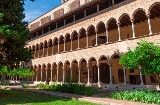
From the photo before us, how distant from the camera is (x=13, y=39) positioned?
14367 millimetres

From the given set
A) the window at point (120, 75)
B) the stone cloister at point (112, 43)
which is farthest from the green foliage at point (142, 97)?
the window at point (120, 75)

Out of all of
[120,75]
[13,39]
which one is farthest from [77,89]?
[120,75]

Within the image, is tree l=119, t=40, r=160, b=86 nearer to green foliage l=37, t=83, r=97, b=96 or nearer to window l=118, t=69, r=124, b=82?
green foliage l=37, t=83, r=97, b=96

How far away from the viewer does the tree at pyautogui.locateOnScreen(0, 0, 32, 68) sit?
14703 millimetres

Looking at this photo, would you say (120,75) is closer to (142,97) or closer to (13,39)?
(142,97)

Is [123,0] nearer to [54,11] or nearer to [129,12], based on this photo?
[129,12]

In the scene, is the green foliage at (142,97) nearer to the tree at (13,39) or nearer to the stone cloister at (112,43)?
the stone cloister at (112,43)

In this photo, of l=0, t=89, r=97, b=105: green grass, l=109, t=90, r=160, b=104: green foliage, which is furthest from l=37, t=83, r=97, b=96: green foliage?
l=109, t=90, r=160, b=104: green foliage

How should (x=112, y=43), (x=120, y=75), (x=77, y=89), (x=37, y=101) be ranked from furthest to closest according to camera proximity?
(x=120, y=75), (x=112, y=43), (x=77, y=89), (x=37, y=101)

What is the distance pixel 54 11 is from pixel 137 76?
21047 millimetres

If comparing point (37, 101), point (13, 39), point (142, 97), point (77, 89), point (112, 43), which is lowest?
point (37, 101)

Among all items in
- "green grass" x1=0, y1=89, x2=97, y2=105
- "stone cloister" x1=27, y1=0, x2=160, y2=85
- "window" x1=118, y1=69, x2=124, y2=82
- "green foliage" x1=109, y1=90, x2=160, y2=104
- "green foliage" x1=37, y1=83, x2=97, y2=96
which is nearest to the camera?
"green foliage" x1=109, y1=90, x2=160, y2=104

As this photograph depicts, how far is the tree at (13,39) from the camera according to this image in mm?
14703

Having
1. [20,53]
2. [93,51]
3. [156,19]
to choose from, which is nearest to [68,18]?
[93,51]
